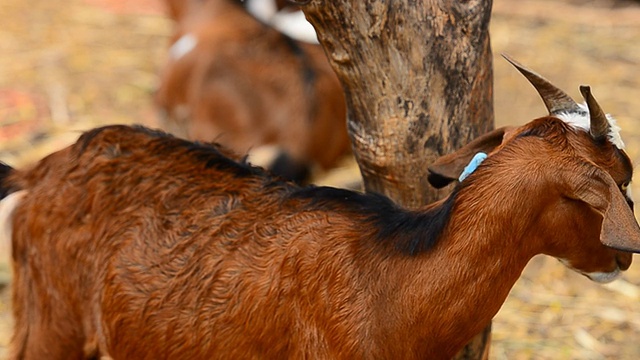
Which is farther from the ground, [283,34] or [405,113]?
[283,34]

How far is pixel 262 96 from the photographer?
629cm

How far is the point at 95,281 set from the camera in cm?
365

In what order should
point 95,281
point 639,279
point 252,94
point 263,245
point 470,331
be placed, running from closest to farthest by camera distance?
point 470,331 < point 263,245 < point 95,281 < point 639,279 < point 252,94

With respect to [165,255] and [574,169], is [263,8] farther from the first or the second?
[574,169]

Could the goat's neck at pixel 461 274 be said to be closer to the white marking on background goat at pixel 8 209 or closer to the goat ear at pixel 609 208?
the goat ear at pixel 609 208

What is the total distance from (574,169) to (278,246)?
3.44 feet

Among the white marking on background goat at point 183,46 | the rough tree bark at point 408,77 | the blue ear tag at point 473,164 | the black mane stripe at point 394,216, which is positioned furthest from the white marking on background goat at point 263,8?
the blue ear tag at point 473,164

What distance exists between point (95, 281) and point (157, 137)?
62cm

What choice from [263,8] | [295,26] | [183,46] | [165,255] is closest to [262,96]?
[183,46]

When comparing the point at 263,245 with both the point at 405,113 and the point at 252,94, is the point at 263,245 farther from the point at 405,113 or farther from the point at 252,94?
the point at 252,94

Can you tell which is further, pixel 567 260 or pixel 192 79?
pixel 192 79

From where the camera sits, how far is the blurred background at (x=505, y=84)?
529 centimetres

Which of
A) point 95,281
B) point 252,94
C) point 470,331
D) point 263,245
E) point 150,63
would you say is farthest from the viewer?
point 150,63

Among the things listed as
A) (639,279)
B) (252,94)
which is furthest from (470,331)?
(252,94)
